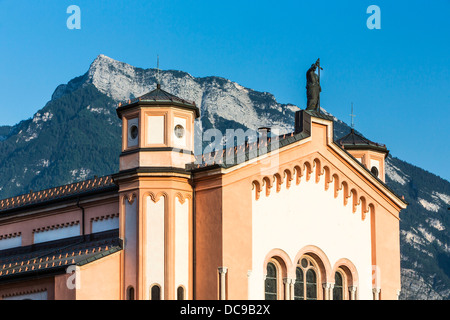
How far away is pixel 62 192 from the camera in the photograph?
50.3 m

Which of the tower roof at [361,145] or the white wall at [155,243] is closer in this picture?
the white wall at [155,243]

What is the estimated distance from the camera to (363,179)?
158 ft

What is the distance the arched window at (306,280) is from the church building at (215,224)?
0.05 meters

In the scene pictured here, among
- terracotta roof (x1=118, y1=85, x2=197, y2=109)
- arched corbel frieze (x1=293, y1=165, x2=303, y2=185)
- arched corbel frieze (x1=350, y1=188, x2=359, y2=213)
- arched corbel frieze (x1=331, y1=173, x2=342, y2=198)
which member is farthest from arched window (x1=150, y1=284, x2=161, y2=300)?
arched corbel frieze (x1=350, y1=188, x2=359, y2=213)

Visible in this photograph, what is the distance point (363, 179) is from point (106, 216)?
486 inches

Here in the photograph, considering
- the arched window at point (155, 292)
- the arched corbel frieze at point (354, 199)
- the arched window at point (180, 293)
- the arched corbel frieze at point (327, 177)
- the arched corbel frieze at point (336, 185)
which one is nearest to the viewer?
the arched window at point (155, 292)

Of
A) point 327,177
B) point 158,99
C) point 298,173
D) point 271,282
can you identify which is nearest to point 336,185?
point 327,177

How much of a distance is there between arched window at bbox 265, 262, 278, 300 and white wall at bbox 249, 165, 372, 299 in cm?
65

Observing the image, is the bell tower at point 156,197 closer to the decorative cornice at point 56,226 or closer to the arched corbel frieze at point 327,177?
the decorative cornice at point 56,226

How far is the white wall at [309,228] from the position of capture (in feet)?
143

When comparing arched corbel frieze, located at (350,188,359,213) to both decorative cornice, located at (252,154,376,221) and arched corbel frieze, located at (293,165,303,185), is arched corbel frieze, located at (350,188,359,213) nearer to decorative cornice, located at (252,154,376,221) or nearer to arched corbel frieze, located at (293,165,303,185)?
decorative cornice, located at (252,154,376,221)

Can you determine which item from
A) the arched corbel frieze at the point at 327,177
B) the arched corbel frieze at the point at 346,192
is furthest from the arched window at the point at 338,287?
the arched corbel frieze at the point at 327,177
